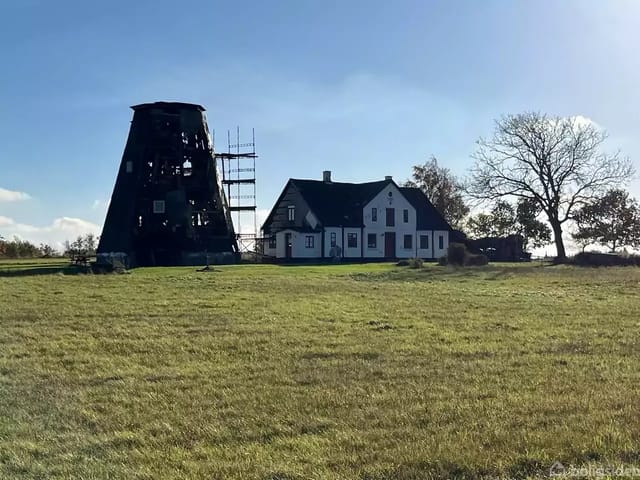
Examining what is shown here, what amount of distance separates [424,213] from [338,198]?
352 inches

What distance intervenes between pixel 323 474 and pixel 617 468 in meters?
1.99

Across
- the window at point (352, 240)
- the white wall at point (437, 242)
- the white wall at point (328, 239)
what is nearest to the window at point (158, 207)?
the white wall at point (328, 239)

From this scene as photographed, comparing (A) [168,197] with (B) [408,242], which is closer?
(A) [168,197]

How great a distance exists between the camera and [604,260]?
141 ft

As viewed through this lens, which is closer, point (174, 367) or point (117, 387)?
point (117, 387)

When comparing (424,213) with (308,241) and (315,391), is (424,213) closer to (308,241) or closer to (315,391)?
(308,241)

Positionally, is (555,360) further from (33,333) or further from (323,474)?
(33,333)

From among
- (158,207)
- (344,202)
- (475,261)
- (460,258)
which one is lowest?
(475,261)

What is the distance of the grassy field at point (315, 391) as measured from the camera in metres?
5.33

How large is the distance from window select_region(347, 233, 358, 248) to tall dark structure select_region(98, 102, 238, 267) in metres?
10.7

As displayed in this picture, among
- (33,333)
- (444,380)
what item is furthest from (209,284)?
(444,380)

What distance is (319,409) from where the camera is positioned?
6859 millimetres

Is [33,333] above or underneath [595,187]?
underneath

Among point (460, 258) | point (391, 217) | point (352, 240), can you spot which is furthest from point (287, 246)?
point (460, 258)
